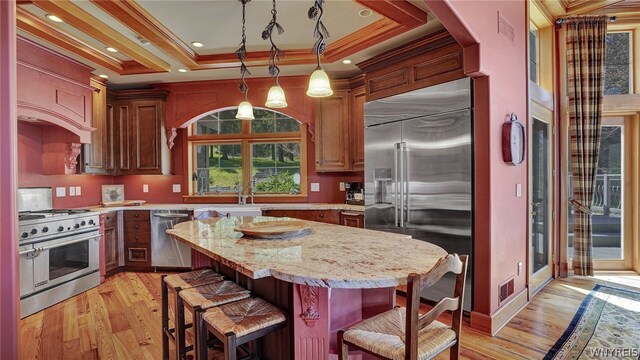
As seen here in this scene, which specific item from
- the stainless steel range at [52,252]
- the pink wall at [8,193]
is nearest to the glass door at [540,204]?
the pink wall at [8,193]

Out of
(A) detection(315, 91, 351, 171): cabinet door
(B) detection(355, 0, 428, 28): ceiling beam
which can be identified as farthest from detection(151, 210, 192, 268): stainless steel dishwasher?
(B) detection(355, 0, 428, 28): ceiling beam

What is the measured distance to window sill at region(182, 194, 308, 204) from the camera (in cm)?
475

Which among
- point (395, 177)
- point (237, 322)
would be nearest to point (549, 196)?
point (395, 177)

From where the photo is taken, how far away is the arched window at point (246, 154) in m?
4.88

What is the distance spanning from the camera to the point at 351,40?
3432mm

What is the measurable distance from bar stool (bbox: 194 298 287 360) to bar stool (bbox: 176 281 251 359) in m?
0.04

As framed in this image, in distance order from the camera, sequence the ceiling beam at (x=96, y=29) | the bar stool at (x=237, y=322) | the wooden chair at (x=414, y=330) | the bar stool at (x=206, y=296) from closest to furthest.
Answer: the wooden chair at (x=414, y=330) → the bar stool at (x=237, y=322) → the bar stool at (x=206, y=296) → the ceiling beam at (x=96, y=29)

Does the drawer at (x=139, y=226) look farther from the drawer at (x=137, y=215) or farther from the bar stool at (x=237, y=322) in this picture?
the bar stool at (x=237, y=322)

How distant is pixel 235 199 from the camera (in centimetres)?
486

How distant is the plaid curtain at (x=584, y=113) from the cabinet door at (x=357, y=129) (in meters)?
2.45

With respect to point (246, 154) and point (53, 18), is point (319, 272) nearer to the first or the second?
point (53, 18)

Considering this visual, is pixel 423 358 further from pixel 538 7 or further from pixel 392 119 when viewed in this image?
pixel 538 7

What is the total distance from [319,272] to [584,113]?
4124 millimetres

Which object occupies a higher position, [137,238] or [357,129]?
[357,129]
